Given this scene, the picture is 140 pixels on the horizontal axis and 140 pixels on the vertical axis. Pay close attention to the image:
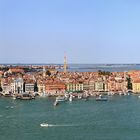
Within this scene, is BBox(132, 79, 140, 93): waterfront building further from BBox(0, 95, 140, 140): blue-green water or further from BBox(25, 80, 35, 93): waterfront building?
BBox(0, 95, 140, 140): blue-green water

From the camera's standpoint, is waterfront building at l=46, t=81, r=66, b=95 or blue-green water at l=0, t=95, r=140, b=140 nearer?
blue-green water at l=0, t=95, r=140, b=140

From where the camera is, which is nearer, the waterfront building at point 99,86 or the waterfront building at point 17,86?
the waterfront building at point 17,86

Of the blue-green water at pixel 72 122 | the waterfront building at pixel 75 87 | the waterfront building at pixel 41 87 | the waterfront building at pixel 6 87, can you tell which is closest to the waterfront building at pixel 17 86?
the waterfront building at pixel 6 87

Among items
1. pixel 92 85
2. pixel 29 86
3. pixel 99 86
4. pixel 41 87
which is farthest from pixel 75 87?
pixel 29 86

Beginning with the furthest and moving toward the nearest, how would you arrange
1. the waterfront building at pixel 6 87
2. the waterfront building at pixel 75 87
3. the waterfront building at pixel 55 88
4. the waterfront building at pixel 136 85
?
the waterfront building at pixel 136 85
the waterfront building at pixel 75 87
the waterfront building at pixel 6 87
the waterfront building at pixel 55 88

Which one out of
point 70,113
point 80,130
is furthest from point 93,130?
point 70,113

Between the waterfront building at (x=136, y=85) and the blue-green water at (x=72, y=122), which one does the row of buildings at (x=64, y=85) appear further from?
the blue-green water at (x=72, y=122)

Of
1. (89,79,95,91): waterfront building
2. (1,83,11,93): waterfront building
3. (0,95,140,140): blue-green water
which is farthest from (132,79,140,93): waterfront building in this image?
(0,95,140,140): blue-green water

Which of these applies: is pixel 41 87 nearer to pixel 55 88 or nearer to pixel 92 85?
pixel 55 88
